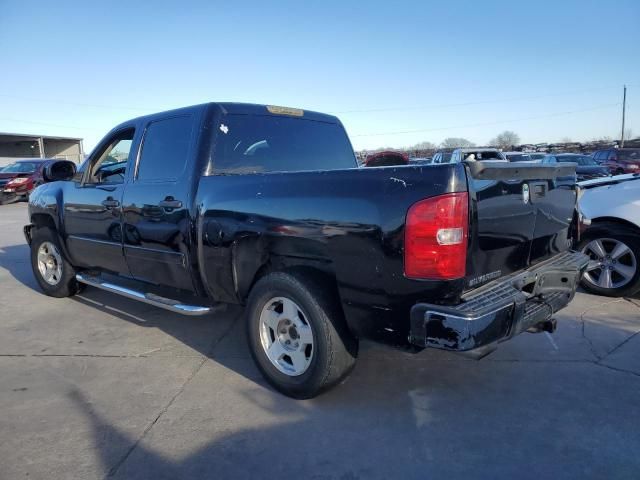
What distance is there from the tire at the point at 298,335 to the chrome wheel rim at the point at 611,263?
3481 mm

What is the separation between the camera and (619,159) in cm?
2119

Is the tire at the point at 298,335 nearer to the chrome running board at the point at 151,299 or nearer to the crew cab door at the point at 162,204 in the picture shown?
the chrome running board at the point at 151,299

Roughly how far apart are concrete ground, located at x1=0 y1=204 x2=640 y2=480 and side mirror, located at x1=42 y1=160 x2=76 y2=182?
5.58ft

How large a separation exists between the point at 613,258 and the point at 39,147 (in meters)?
52.3

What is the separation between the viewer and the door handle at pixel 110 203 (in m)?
4.41

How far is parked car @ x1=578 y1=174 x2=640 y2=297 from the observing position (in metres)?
5.05

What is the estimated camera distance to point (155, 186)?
4.01m

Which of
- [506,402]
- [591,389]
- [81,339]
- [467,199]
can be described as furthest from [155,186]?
[591,389]

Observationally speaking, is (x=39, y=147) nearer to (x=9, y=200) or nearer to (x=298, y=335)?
(x=9, y=200)

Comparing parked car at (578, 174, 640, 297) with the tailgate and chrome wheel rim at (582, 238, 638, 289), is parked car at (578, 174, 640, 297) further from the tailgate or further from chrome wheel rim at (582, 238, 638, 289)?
the tailgate

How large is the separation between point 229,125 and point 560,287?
275 centimetres

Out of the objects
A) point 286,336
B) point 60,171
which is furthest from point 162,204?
point 60,171

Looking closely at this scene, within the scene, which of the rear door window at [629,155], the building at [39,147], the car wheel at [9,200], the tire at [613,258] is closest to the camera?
the tire at [613,258]

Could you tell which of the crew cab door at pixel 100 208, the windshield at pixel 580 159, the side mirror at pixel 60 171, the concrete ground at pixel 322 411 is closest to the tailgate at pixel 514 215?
the concrete ground at pixel 322 411
